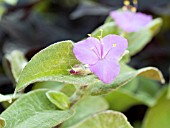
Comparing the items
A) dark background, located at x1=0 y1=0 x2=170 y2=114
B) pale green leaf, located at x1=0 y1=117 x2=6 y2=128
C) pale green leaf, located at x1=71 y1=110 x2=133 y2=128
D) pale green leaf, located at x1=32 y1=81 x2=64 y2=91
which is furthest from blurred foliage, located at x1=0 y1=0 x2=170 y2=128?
pale green leaf, located at x1=0 y1=117 x2=6 y2=128

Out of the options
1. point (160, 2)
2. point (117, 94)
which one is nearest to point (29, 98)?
point (117, 94)

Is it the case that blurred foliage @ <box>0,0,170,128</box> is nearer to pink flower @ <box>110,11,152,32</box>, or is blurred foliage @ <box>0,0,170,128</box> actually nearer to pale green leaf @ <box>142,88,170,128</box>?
pale green leaf @ <box>142,88,170,128</box>

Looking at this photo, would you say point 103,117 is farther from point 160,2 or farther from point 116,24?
point 160,2

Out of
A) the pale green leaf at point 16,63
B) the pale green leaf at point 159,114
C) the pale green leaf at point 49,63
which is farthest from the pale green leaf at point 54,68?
the pale green leaf at point 159,114

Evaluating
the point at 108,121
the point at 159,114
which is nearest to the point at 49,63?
the point at 108,121

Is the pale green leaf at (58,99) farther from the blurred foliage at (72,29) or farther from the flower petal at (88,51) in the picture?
the blurred foliage at (72,29)
